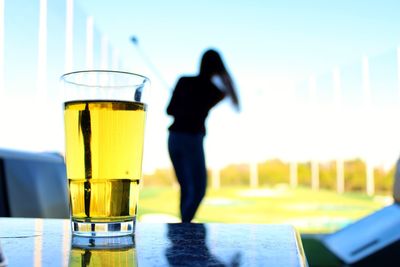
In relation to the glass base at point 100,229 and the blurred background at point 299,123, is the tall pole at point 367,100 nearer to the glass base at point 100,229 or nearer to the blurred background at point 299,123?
the blurred background at point 299,123

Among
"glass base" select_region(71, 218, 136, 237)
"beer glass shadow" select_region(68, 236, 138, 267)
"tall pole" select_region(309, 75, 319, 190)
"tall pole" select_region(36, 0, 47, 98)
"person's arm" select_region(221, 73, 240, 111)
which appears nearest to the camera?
"beer glass shadow" select_region(68, 236, 138, 267)

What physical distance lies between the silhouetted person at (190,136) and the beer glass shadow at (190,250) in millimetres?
2051

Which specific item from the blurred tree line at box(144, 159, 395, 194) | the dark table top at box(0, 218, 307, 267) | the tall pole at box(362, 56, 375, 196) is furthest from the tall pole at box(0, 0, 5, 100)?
the tall pole at box(362, 56, 375, 196)

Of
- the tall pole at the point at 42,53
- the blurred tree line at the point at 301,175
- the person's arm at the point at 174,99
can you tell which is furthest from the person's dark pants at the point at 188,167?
the blurred tree line at the point at 301,175

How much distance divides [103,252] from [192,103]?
2.28 meters

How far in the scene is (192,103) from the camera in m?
2.58

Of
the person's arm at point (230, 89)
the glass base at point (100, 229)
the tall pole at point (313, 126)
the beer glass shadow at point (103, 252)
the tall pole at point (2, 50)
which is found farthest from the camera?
the tall pole at point (313, 126)

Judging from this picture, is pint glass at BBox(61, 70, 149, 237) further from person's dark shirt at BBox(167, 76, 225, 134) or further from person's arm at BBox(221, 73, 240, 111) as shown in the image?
person's arm at BBox(221, 73, 240, 111)

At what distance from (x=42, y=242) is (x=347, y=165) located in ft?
20.1

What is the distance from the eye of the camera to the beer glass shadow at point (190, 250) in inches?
10.6

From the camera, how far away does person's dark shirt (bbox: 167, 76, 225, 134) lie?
254 cm

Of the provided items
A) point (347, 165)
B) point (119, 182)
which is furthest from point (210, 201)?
point (119, 182)

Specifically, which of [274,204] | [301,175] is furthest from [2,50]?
[274,204]

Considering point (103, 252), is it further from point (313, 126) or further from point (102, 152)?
point (313, 126)
